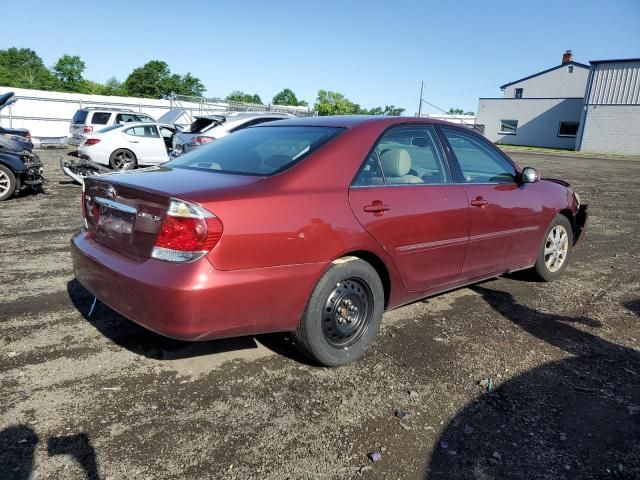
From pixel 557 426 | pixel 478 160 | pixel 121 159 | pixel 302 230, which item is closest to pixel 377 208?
pixel 302 230

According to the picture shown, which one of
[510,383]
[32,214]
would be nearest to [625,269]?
[510,383]

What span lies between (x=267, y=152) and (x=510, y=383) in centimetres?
224

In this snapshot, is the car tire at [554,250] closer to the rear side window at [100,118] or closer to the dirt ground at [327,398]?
the dirt ground at [327,398]

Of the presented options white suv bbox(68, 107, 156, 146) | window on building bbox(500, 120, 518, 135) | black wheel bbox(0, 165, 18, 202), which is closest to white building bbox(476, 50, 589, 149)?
window on building bbox(500, 120, 518, 135)

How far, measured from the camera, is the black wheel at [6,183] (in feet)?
28.7

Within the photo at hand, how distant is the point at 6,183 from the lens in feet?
28.9

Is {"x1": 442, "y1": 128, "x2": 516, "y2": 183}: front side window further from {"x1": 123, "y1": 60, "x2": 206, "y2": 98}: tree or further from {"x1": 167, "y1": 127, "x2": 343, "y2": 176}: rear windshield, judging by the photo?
{"x1": 123, "y1": 60, "x2": 206, "y2": 98}: tree

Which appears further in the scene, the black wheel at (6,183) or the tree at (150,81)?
the tree at (150,81)

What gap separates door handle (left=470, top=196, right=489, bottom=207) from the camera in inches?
154

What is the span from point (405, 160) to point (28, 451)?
2.89 m

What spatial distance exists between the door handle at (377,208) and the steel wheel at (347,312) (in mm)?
461

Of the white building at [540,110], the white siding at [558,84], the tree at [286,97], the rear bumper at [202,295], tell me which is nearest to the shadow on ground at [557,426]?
the rear bumper at [202,295]

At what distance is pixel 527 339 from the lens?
379 centimetres

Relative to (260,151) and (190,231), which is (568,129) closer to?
(260,151)
